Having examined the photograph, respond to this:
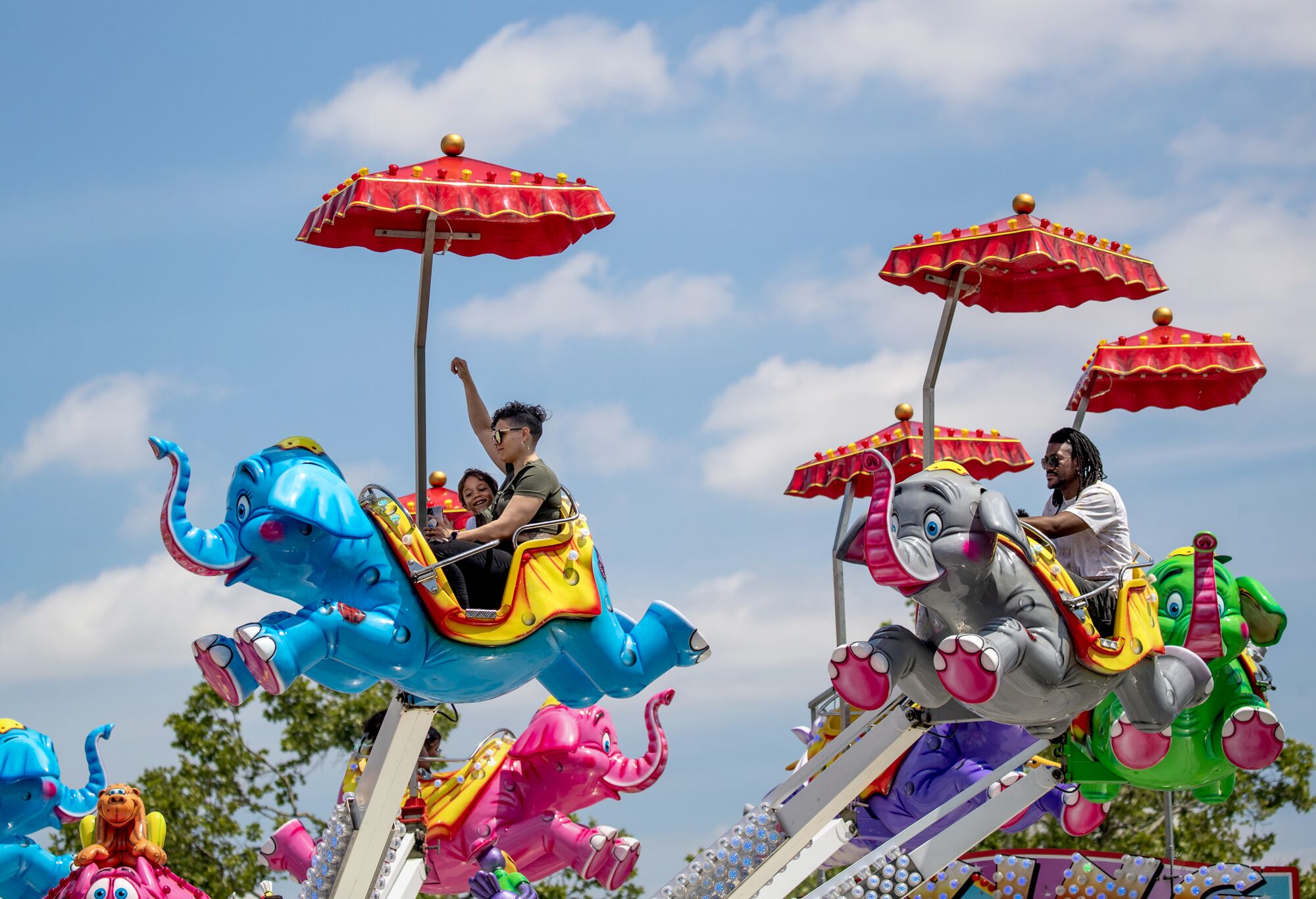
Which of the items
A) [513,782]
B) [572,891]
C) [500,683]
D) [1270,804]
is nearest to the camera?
[500,683]

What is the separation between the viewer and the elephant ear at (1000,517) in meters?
6.90

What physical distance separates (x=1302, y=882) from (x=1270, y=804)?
0.92 m

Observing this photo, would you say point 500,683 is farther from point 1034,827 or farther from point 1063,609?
point 1034,827

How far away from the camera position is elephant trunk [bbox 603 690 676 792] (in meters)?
11.2

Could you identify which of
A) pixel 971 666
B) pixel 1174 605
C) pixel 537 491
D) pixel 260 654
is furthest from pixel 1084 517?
pixel 260 654

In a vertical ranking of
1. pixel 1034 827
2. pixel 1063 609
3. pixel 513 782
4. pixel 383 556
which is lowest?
pixel 1063 609

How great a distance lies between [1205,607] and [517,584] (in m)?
3.23

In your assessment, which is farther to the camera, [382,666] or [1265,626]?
[1265,626]

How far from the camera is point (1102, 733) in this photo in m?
A: 8.27

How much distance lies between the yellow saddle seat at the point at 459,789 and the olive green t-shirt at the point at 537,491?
11.9 ft

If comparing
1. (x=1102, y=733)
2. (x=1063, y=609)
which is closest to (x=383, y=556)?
(x=1063, y=609)

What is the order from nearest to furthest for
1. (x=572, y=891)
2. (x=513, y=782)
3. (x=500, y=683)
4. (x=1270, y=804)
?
(x=500, y=683) < (x=513, y=782) < (x=572, y=891) < (x=1270, y=804)

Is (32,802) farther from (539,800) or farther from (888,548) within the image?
(888,548)

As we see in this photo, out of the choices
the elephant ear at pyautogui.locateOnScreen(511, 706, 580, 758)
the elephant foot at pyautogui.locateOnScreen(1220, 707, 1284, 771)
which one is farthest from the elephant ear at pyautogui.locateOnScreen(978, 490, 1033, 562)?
the elephant ear at pyautogui.locateOnScreen(511, 706, 580, 758)
